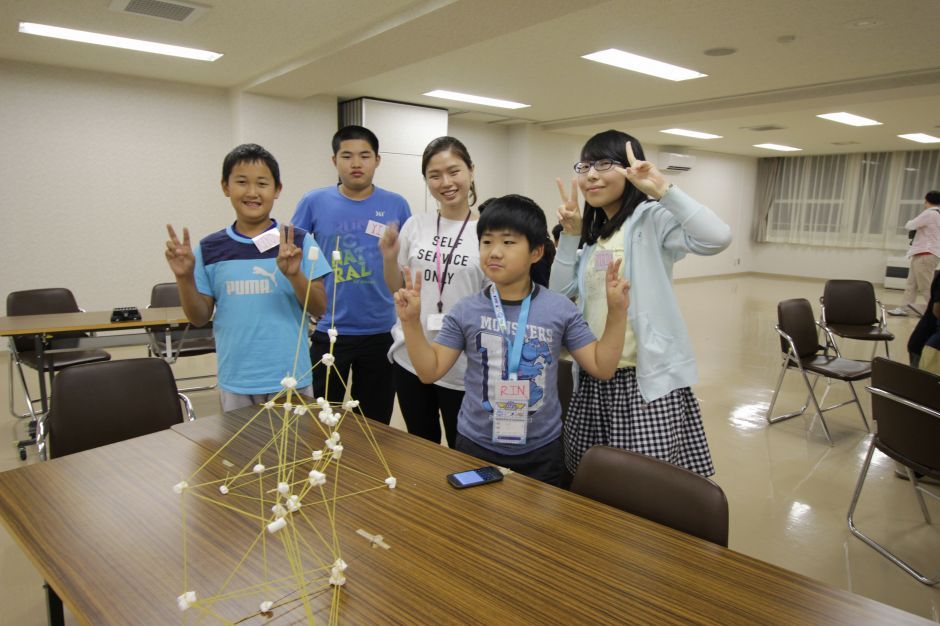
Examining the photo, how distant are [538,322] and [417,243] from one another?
29.4 inches

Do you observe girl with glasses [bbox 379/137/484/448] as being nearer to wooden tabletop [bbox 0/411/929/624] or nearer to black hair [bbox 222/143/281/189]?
black hair [bbox 222/143/281/189]

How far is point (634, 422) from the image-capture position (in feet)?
5.56

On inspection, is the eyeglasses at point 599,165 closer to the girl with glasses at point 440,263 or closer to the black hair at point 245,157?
the girl with glasses at point 440,263

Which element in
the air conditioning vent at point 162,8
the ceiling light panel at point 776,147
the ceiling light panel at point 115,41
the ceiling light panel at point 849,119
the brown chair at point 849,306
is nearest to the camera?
the air conditioning vent at point 162,8

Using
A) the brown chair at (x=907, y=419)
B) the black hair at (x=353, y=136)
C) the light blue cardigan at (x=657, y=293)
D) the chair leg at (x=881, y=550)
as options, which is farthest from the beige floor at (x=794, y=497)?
the black hair at (x=353, y=136)

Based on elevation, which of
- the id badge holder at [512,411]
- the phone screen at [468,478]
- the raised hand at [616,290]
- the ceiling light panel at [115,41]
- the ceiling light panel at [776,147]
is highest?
the ceiling light panel at [776,147]

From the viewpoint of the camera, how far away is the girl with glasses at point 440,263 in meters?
2.05

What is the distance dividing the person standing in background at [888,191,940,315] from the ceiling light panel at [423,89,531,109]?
6479 millimetres

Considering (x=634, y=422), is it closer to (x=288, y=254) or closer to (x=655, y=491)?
(x=655, y=491)

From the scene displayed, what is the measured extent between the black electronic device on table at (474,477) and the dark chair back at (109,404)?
1248 millimetres

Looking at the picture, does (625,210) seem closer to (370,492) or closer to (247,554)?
(370,492)

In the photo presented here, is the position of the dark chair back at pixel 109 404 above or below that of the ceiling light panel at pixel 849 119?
below

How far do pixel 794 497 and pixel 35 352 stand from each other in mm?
4896

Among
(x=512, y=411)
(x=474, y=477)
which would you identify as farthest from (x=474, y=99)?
(x=474, y=477)
